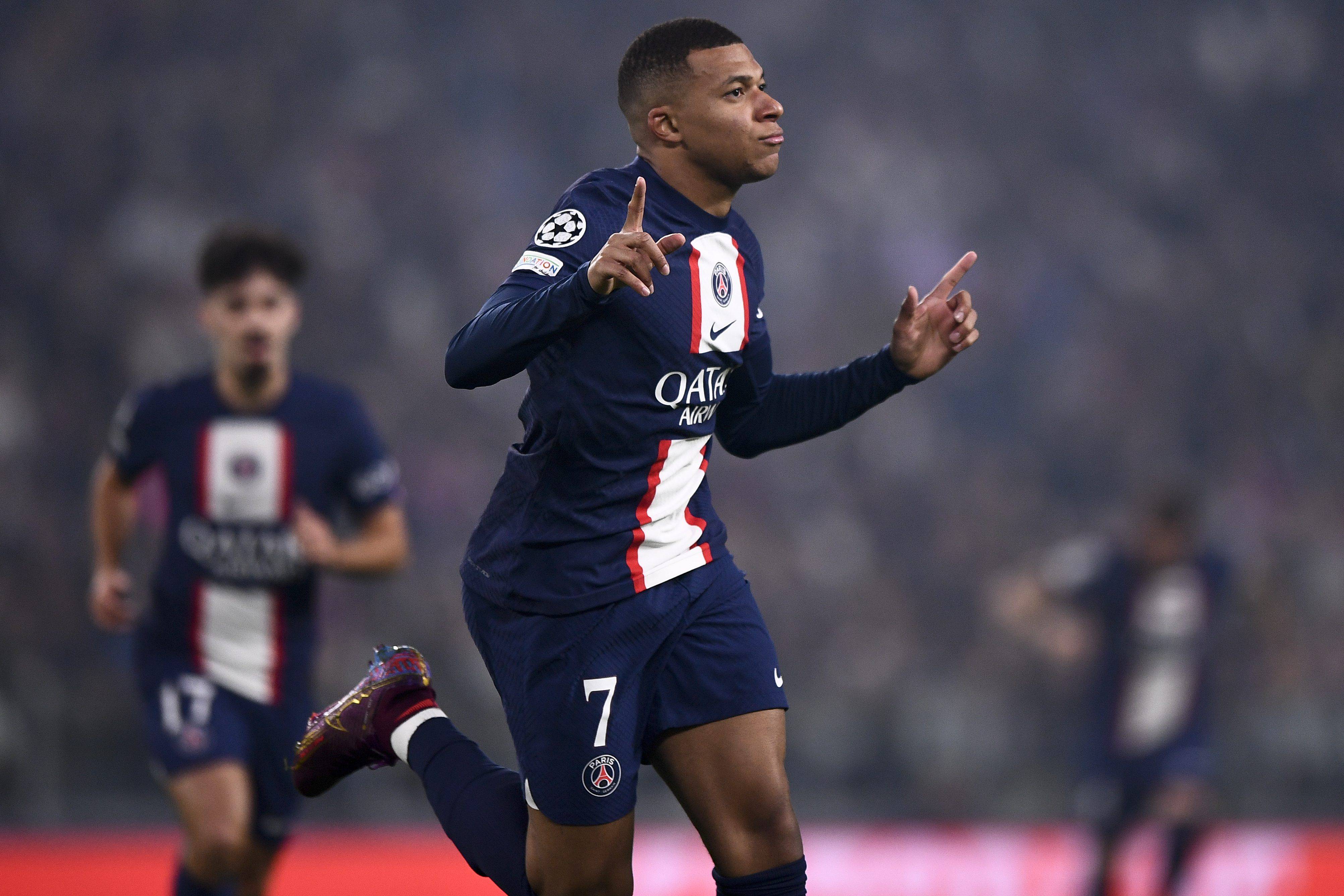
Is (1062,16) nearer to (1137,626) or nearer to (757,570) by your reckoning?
(757,570)

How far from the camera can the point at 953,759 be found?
7531 mm

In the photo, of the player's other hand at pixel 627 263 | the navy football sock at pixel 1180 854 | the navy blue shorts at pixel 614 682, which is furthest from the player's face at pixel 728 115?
the navy football sock at pixel 1180 854

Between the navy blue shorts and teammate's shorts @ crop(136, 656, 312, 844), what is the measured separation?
4.94ft

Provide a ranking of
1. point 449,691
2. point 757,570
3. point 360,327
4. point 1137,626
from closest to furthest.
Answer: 1. point 1137,626
2. point 449,691
3. point 757,570
4. point 360,327

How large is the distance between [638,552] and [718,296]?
0.54m

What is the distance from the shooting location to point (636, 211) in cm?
249

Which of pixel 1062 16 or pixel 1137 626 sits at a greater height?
pixel 1062 16

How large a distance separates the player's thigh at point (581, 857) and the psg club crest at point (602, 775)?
8 cm

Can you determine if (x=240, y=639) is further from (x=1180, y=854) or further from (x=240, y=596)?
(x=1180, y=854)

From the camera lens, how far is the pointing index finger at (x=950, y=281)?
3.05 m

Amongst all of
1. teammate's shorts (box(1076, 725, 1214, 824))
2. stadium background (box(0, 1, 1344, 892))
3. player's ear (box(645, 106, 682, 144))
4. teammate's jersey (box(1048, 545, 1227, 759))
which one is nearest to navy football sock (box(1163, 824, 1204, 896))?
teammate's shorts (box(1076, 725, 1214, 824))

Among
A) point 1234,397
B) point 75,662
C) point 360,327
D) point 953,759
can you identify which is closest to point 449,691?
point 75,662

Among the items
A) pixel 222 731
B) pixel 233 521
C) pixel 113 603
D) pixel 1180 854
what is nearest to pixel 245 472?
pixel 233 521

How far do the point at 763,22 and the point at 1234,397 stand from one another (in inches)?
188
